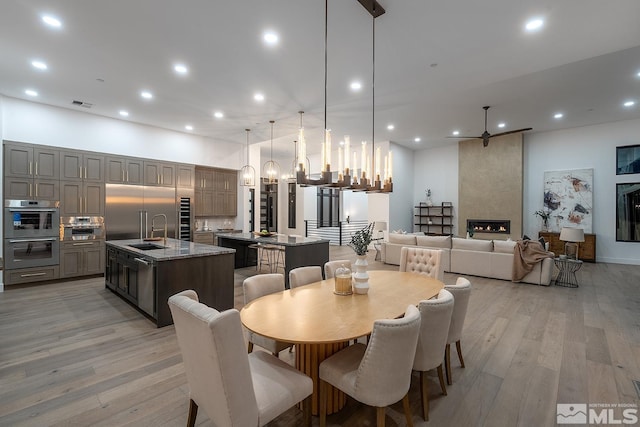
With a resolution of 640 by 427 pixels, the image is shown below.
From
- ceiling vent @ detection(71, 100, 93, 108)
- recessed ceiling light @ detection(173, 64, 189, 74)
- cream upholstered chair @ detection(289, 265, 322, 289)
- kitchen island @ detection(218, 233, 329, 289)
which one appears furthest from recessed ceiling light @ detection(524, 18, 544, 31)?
ceiling vent @ detection(71, 100, 93, 108)

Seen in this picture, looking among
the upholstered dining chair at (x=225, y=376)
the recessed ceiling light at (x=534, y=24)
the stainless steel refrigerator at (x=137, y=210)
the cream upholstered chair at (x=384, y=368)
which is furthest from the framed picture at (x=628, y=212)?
the stainless steel refrigerator at (x=137, y=210)

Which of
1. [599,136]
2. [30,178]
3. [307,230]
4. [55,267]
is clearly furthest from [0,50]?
[599,136]

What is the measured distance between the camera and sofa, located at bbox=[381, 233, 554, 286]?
543 cm

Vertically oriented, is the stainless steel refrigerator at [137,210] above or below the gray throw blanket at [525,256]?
above

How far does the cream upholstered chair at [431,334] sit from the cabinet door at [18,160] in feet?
22.8

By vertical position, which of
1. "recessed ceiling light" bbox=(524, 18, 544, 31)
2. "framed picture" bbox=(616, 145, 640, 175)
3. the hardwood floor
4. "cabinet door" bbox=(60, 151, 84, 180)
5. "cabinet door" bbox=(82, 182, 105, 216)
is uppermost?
"recessed ceiling light" bbox=(524, 18, 544, 31)

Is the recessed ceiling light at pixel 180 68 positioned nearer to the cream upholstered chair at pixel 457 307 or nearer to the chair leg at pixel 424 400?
the cream upholstered chair at pixel 457 307

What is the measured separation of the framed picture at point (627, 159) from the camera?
24.2ft

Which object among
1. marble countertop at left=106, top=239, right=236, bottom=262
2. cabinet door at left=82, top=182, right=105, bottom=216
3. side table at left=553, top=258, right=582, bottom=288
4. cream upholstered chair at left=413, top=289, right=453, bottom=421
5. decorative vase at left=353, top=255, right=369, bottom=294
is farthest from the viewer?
cabinet door at left=82, top=182, right=105, bottom=216

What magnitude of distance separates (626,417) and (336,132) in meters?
6.87

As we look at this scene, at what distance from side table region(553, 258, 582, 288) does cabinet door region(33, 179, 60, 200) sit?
31.4 feet

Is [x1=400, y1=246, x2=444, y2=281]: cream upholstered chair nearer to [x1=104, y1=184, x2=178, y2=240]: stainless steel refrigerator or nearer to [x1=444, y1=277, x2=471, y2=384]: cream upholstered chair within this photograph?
[x1=444, y1=277, x2=471, y2=384]: cream upholstered chair

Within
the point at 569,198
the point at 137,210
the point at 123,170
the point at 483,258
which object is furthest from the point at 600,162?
the point at 123,170

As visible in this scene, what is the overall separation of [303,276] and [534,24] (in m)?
3.52
